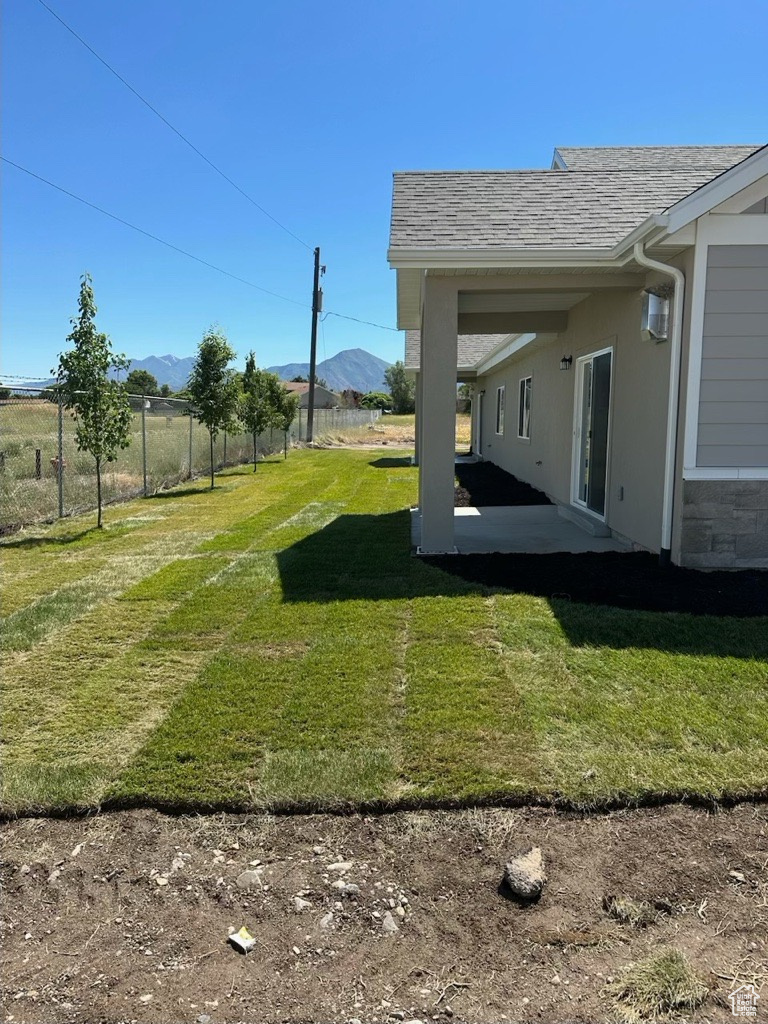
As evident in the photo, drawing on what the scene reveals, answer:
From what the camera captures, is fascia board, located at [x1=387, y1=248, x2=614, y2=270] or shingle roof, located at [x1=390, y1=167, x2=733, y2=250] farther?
shingle roof, located at [x1=390, y1=167, x2=733, y2=250]

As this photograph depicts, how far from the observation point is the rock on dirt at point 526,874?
2268 millimetres

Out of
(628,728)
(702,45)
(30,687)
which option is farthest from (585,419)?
(30,687)

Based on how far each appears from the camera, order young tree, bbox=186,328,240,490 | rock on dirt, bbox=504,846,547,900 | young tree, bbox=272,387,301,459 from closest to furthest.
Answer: rock on dirt, bbox=504,846,547,900, young tree, bbox=186,328,240,490, young tree, bbox=272,387,301,459

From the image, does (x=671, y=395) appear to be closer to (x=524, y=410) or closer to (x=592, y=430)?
(x=592, y=430)

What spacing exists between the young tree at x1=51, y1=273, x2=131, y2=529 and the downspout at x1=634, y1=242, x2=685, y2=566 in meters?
6.85

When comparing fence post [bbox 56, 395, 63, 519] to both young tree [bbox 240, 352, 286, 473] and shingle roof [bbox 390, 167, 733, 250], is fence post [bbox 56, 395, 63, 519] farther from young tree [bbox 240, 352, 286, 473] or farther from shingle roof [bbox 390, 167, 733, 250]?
young tree [bbox 240, 352, 286, 473]

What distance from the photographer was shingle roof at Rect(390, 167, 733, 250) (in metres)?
6.63

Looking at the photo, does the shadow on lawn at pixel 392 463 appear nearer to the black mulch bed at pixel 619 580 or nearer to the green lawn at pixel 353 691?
the black mulch bed at pixel 619 580

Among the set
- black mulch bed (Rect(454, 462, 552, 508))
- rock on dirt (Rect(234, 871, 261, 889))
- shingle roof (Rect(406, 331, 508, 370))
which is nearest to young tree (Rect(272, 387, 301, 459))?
shingle roof (Rect(406, 331, 508, 370))

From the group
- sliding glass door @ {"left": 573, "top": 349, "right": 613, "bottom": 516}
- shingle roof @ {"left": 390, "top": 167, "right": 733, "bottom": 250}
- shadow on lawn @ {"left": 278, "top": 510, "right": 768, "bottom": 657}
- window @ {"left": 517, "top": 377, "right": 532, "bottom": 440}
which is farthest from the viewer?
window @ {"left": 517, "top": 377, "right": 532, "bottom": 440}

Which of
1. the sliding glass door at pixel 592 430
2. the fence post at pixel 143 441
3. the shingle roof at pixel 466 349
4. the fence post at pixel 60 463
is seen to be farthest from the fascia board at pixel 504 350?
the fence post at pixel 60 463

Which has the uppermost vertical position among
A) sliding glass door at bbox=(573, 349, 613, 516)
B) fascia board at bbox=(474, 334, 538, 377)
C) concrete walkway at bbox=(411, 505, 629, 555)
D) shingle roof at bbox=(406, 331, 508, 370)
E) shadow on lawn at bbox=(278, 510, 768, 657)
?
shingle roof at bbox=(406, 331, 508, 370)

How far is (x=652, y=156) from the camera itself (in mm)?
10266

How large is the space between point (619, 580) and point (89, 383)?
A: 7152 mm
